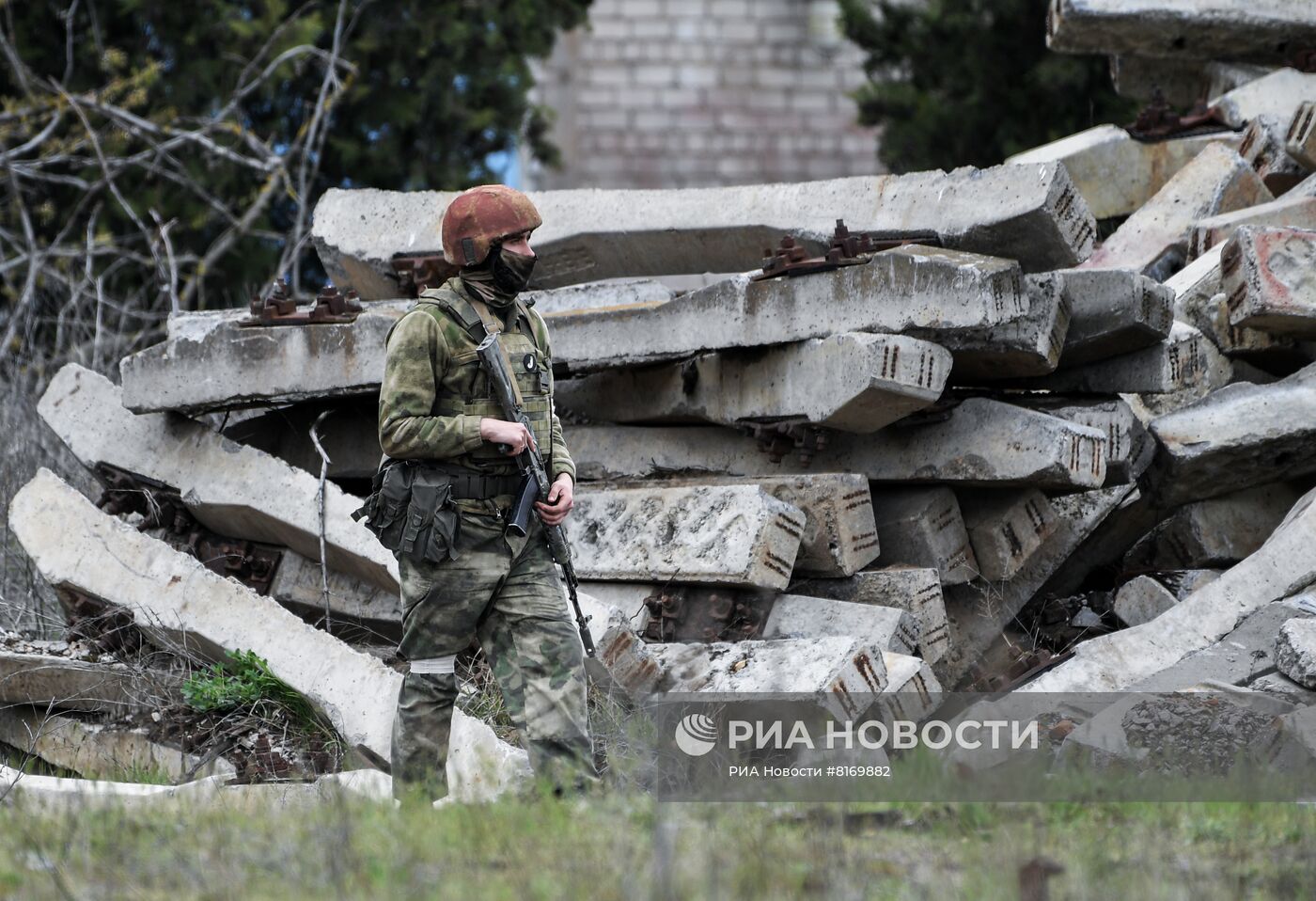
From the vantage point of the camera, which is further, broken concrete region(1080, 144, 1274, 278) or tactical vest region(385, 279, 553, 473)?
broken concrete region(1080, 144, 1274, 278)

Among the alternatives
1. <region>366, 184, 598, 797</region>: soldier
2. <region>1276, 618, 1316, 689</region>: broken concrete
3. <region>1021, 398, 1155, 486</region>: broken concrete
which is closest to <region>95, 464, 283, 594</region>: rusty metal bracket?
<region>366, 184, 598, 797</region>: soldier

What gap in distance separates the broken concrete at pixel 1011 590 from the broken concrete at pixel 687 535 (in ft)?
3.03

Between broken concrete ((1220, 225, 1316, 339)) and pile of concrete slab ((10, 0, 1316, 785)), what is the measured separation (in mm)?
16

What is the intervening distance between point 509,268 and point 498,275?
0.13 feet

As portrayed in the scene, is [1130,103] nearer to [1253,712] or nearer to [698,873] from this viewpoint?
[1253,712]

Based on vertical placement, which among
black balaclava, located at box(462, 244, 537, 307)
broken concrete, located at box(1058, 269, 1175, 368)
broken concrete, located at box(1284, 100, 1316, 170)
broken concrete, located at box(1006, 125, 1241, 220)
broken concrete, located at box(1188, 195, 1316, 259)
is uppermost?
broken concrete, located at box(1006, 125, 1241, 220)

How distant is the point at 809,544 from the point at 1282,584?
1.77 meters

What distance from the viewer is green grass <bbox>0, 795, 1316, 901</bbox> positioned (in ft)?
10.1

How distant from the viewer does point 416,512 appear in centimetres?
418

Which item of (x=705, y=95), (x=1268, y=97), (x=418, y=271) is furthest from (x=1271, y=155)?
(x=705, y=95)

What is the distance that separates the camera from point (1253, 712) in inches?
181

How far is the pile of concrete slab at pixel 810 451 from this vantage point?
560cm

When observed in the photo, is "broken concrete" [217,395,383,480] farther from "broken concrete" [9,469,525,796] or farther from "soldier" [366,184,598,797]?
"soldier" [366,184,598,797]

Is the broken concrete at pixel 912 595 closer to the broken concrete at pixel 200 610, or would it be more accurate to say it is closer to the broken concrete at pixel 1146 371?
the broken concrete at pixel 1146 371
